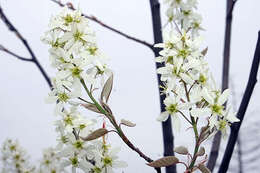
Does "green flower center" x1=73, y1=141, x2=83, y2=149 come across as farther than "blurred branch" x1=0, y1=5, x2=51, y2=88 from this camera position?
No

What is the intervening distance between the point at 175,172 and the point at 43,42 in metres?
0.53

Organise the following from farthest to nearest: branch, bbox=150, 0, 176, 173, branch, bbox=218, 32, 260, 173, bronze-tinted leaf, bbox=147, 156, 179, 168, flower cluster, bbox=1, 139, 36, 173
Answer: flower cluster, bbox=1, 139, 36, 173, branch, bbox=150, 0, 176, 173, branch, bbox=218, 32, 260, 173, bronze-tinted leaf, bbox=147, 156, 179, 168

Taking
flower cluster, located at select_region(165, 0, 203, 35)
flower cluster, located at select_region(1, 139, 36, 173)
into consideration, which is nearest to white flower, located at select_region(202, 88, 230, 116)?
flower cluster, located at select_region(165, 0, 203, 35)

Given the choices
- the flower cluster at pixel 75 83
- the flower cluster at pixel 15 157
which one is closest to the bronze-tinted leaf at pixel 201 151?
the flower cluster at pixel 75 83

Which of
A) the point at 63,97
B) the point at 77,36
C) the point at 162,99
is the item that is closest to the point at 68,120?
the point at 63,97

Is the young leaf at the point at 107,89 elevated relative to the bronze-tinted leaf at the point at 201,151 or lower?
elevated

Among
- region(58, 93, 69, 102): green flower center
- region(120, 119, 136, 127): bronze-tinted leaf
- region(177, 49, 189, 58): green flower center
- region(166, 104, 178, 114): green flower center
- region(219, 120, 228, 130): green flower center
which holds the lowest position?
region(219, 120, 228, 130): green flower center

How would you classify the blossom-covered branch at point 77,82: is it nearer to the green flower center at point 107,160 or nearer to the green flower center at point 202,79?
the green flower center at point 107,160

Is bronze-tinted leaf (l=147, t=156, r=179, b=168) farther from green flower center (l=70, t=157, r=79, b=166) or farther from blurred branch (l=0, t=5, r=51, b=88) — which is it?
blurred branch (l=0, t=5, r=51, b=88)

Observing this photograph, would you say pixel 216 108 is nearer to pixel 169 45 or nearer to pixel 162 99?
pixel 169 45

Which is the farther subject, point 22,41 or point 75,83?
point 22,41

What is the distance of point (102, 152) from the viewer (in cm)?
65

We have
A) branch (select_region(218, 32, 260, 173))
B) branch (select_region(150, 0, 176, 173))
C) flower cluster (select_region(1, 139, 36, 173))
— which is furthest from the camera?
flower cluster (select_region(1, 139, 36, 173))

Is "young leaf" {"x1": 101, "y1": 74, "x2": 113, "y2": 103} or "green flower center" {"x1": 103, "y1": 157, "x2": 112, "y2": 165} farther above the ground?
"young leaf" {"x1": 101, "y1": 74, "x2": 113, "y2": 103}
